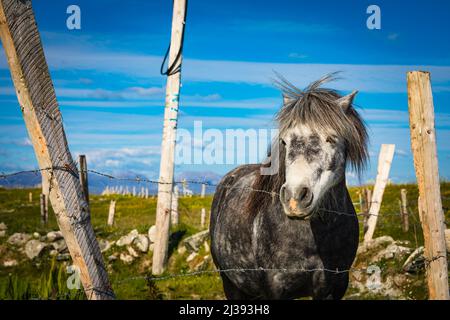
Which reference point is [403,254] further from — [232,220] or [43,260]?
[43,260]

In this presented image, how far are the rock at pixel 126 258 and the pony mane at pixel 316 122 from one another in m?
8.24

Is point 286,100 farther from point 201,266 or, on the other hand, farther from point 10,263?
point 10,263

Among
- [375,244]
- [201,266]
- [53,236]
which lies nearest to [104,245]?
[53,236]

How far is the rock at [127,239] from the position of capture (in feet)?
44.6

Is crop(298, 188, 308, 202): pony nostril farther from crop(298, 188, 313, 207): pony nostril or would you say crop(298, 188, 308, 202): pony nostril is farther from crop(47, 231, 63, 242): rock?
crop(47, 231, 63, 242): rock

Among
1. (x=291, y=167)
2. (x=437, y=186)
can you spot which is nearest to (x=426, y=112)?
(x=437, y=186)

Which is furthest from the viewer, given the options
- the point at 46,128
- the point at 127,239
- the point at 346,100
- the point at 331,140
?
the point at 127,239

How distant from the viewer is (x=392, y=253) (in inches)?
411

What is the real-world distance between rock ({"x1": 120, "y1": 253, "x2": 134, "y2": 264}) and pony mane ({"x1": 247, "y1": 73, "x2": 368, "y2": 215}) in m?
8.24

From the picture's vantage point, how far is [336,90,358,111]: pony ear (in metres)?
5.10

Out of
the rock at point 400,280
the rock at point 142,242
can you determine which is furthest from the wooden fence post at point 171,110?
the rock at point 400,280

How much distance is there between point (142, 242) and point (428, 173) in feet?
32.4

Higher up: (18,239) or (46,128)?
(46,128)

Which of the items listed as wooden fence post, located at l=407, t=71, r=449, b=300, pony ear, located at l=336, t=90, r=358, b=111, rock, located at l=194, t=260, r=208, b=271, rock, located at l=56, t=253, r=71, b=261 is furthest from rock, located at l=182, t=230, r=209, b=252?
wooden fence post, located at l=407, t=71, r=449, b=300
